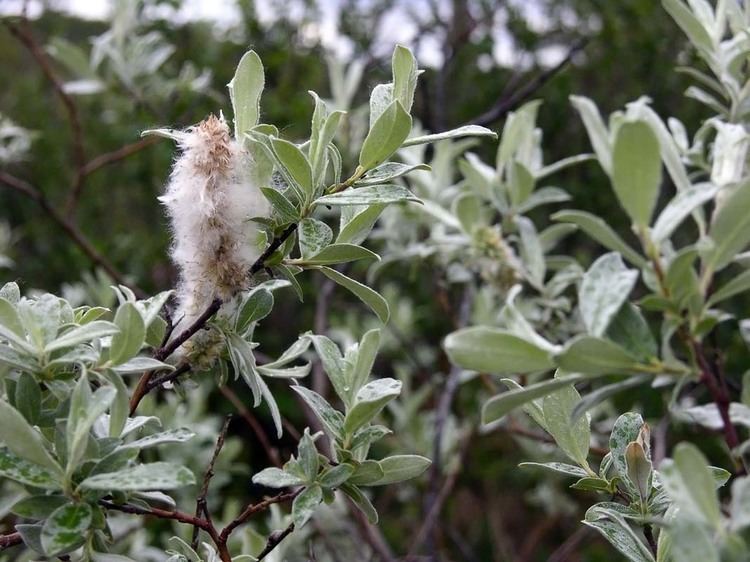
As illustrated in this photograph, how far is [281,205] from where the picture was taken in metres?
0.70

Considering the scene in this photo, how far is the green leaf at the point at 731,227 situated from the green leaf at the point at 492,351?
14 cm

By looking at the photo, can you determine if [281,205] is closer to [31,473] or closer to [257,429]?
[31,473]

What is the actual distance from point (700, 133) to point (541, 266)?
0.42m

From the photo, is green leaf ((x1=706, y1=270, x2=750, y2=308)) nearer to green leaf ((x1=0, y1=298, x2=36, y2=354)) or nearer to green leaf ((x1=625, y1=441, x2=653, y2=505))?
green leaf ((x1=625, y1=441, x2=653, y2=505))

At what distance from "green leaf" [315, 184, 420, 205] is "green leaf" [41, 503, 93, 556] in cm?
32

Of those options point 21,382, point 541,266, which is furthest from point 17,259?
point 21,382

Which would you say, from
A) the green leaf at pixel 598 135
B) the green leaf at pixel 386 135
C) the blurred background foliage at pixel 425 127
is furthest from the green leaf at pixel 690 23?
the blurred background foliage at pixel 425 127

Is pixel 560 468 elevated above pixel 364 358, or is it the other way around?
pixel 364 358

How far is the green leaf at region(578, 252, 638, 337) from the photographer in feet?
1.65

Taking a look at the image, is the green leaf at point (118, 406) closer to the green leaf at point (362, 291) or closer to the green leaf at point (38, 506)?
the green leaf at point (38, 506)

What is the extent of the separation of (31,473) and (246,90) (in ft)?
1.28

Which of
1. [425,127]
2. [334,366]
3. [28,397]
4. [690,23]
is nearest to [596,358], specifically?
[334,366]

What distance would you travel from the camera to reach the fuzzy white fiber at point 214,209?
71cm

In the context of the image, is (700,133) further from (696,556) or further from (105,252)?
(105,252)
